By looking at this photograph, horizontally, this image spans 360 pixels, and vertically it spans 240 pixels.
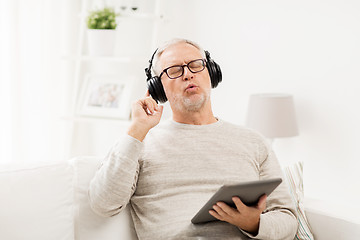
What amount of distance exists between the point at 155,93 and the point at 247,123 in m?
0.94

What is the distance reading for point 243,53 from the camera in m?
2.80

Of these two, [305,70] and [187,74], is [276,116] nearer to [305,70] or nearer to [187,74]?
[305,70]

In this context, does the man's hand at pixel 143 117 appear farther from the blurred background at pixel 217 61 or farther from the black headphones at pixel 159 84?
the blurred background at pixel 217 61

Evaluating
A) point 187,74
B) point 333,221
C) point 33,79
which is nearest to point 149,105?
point 187,74

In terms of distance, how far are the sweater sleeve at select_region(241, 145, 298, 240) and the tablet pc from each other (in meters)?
0.11

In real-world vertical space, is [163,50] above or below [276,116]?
above

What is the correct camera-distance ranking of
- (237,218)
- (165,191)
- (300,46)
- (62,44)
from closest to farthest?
(237,218) → (165,191) → (300,46) → (62,44)

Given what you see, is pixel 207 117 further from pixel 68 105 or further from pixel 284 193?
pixel 68 105

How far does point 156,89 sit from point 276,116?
934 millimetres

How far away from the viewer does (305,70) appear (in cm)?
254

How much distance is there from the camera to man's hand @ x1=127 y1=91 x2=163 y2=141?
1.56 meters

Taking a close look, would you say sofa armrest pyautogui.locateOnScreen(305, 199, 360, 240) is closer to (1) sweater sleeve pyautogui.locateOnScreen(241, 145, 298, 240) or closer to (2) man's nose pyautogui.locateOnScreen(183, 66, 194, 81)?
(1) sweater sleeve pyautogui.locateOnScreen(241, 145, 298, 240)

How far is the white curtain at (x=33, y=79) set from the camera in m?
3.05

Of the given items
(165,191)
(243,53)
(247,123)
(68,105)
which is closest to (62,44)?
(68,105)
